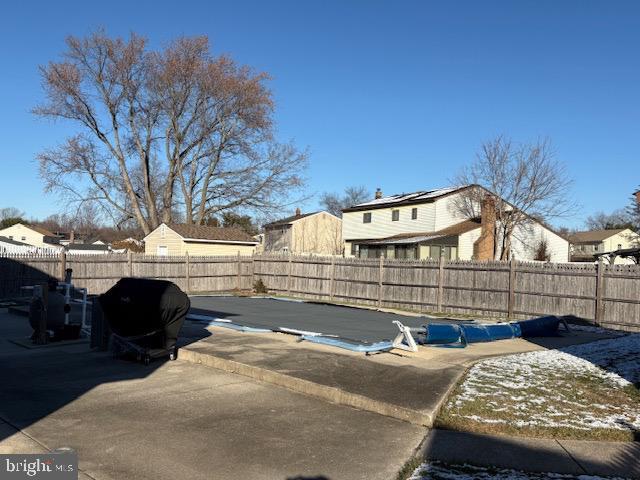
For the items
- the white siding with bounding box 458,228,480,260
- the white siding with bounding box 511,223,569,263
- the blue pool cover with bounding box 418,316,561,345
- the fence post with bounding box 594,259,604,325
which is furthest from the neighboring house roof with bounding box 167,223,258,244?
the blue pool cover with bounding box 418,316,561,345

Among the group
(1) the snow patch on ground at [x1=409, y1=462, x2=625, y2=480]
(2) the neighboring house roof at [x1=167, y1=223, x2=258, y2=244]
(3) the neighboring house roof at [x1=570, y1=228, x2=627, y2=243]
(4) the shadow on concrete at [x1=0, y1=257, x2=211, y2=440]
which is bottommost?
(4) the shadow on concrete at [x1=0, y1=257, x2=211, y2=440]

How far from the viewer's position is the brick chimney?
3662cm

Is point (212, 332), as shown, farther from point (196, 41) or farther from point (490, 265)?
point (196, 41)

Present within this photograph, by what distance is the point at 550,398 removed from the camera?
23.9ft

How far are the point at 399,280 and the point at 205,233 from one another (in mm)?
19242

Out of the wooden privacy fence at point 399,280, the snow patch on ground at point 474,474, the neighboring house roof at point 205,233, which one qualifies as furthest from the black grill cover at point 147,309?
the neighboring house roof at point 205,233

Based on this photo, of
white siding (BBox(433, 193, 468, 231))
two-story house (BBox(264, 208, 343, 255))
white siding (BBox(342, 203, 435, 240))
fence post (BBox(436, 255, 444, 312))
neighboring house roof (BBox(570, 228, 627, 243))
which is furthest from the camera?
neighboring house roof (BBox(570, 228, 627, 243))

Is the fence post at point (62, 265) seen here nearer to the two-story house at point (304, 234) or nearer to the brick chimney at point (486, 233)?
the brick chimney at point (486, 233)

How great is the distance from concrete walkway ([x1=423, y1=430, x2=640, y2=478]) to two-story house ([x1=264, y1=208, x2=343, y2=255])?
1789 inches

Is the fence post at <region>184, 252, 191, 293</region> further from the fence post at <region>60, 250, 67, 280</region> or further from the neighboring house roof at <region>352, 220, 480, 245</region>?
the neighboring house roof at <region>352, 220, 480, 245</region>

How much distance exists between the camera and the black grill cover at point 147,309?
9.36m

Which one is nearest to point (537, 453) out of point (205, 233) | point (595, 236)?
point (205, 233)

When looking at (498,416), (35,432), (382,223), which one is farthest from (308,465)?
(382,223)

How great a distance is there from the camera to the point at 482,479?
4.71 m
